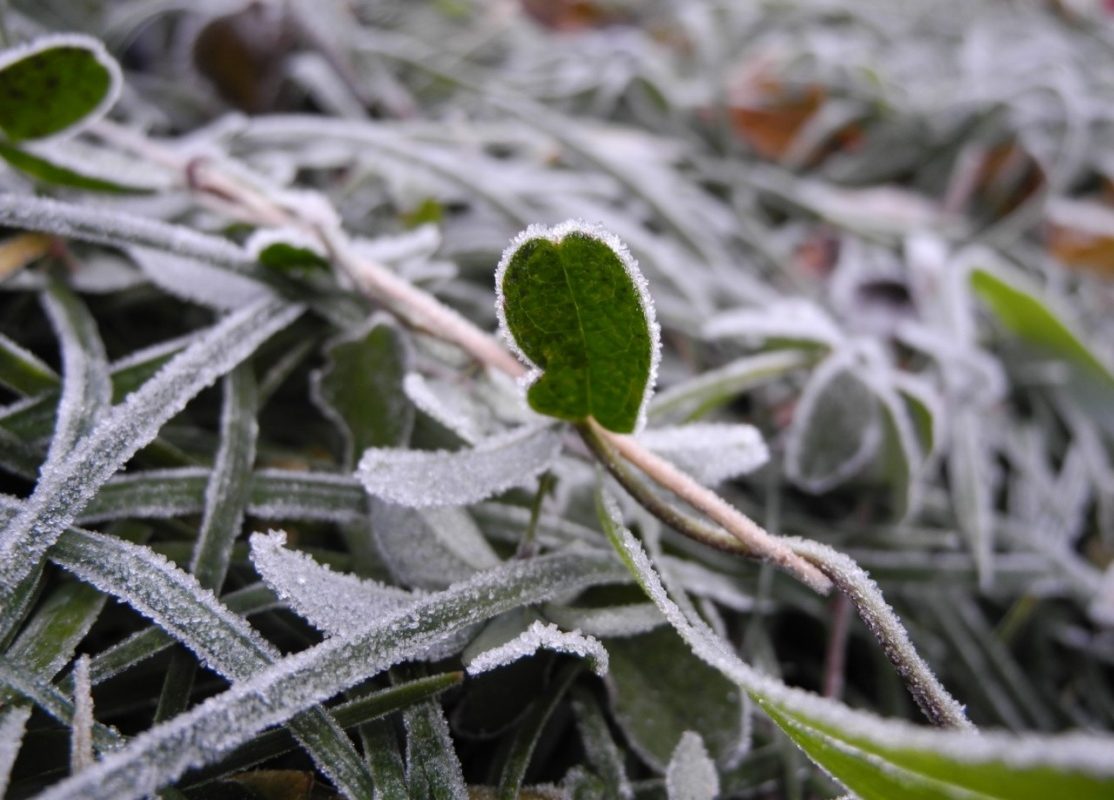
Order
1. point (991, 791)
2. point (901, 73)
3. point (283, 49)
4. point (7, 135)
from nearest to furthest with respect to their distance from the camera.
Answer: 1. point (991, 791)
2. point (7, 135)
3. point (283, 49)
4. point (901, 73)

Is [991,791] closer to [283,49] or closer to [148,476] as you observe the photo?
[148,476]

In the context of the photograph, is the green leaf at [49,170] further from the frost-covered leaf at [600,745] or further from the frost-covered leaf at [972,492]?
the frost-covered leaf at [972,492]

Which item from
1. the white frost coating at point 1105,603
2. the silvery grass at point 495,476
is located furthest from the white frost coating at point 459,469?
the white frost coating at point 1105,603

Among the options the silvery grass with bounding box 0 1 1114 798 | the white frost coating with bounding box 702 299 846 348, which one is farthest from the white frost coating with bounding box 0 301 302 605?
the white frost coating with bounding box 702 299 846 348

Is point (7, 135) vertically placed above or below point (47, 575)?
above

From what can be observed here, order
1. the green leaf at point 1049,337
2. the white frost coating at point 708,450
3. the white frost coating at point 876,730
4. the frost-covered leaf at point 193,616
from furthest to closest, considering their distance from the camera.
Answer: the green leaf at point 1049,337 < the white frost coating at point 708,450 < the frost-covered leaf at point 193,616 < the white frost coating at point 876,730

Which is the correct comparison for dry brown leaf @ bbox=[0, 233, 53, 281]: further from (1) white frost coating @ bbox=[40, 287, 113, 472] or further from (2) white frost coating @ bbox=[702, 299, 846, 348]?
(2) white frost coating @ bbox=[702, 299, 846, 348]

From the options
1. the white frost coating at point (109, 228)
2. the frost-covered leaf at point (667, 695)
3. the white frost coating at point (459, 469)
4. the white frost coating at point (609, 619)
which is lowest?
the frost-covered leaf at point (667, 695)

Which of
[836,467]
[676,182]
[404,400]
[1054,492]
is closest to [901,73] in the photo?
[676,182]
